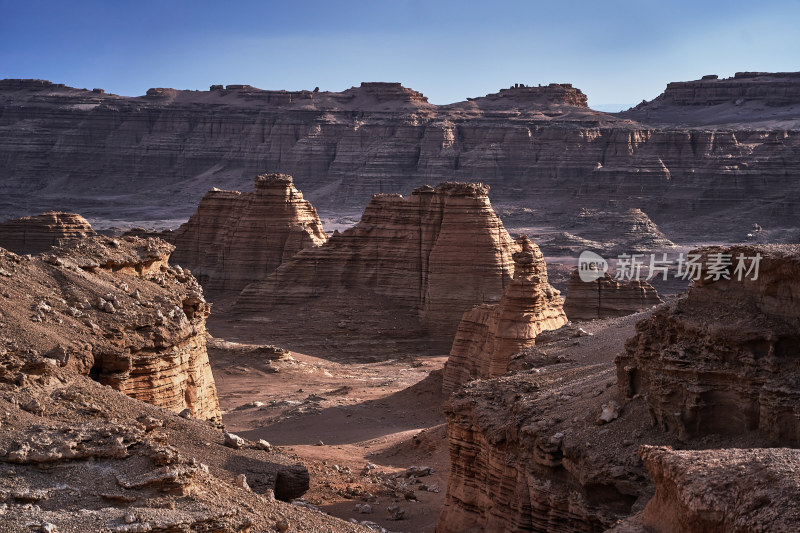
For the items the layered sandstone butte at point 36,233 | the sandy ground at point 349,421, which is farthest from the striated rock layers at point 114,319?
the layered sandstone butte at point 36,233

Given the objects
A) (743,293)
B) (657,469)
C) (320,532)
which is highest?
(743,293)

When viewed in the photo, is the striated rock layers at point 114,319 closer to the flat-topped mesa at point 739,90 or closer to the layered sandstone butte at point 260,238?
the layered sandstone butte at point 260,238

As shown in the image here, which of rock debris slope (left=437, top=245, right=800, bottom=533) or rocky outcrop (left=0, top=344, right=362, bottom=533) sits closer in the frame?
rocky outcrop (left=0, top=344, right=362, bottom=533)

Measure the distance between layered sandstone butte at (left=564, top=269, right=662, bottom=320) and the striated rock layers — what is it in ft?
50.2

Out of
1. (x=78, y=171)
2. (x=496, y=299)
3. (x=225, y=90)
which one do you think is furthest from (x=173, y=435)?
(x=225, y=90)

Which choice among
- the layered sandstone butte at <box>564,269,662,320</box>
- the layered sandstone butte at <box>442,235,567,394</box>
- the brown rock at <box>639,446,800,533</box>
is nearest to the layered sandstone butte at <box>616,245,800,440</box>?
the brown rock at <box>639,446,800,533</box>

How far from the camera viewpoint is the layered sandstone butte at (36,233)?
4194 centimetres

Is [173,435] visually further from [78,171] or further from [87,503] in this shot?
[78,171]

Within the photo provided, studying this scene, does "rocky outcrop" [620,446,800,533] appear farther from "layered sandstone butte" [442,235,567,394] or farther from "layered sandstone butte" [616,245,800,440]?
"layered sandstone butte" [442,235,567,394]

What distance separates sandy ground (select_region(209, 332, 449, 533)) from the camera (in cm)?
1822

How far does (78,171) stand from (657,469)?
12132cm

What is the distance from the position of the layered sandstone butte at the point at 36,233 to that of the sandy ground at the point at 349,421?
11584mm

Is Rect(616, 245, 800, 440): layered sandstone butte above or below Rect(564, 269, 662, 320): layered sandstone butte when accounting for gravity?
above

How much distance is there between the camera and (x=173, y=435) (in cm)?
1463
